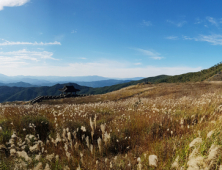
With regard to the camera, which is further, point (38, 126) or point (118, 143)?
point (38, 126)

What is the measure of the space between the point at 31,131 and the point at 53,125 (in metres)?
0.72

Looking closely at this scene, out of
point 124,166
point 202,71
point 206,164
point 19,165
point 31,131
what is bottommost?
point 31,131

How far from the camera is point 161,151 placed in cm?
237

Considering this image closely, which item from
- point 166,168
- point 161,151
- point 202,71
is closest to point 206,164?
point 166,168

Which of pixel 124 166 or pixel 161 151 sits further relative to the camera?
pixel 161 151

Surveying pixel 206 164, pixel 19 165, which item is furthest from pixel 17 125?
pixel 206 164

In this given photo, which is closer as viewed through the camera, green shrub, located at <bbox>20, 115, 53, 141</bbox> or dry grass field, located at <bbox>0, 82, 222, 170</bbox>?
dry grass field, located at <bbox>0, 82, 222, 170</bbox>

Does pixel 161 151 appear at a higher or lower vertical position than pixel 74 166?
higher

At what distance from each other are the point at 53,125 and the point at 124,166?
3.63 meters

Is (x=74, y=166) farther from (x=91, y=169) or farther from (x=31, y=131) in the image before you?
(x=31, y=131)

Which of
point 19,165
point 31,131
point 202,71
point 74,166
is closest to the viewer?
point 19,165

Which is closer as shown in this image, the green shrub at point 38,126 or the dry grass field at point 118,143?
the dry grass field at point 118,143

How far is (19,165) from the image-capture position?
1912 millimetres

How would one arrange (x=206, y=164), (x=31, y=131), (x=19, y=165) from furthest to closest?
1. (x=31, y=131)
2. (x=19, y=165)
3. (x=206, y=164)
